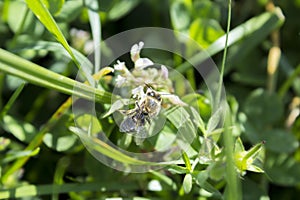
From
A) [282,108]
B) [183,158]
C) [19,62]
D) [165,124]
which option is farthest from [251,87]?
[19,62]

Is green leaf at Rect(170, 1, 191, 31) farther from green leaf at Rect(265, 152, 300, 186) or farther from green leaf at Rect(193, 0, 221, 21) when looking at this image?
green leaf at Rect(265, 152, 300, 186)

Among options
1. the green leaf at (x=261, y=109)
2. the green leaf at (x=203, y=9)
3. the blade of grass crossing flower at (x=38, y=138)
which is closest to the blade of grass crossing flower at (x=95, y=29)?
the blade of grass crossing flower at (x=38, y=138)

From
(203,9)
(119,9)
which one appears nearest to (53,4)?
(119,9)

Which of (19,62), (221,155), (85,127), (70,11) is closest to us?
(19,62)

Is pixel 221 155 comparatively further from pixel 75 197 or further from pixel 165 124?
pixel 75 197

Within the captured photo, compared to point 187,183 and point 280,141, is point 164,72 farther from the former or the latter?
point 280,141

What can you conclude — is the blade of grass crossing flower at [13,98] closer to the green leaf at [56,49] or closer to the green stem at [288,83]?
the green leaf at [56,49]

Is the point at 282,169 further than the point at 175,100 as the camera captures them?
Yes
